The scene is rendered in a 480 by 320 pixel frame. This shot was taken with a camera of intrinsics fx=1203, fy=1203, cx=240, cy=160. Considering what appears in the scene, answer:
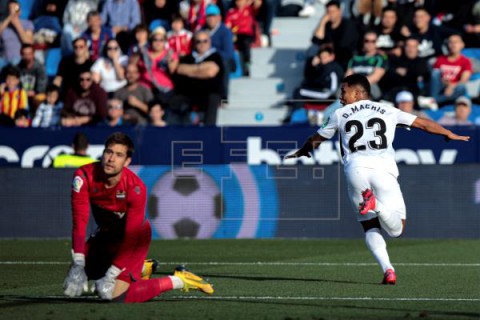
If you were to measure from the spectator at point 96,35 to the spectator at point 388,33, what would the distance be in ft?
17.2

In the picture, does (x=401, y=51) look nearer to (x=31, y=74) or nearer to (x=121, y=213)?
(x=31, y=74)

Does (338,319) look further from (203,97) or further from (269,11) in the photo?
(269,11)

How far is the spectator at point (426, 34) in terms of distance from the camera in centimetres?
2266

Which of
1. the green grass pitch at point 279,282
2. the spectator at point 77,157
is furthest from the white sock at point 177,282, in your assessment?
the spectator at point 77,157

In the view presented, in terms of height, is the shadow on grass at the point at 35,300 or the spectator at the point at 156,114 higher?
the spectator at the point at 156,114

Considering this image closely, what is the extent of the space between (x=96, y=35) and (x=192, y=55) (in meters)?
2.19

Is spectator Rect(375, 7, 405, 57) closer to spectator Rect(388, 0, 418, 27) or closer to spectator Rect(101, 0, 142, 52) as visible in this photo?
spectator Rect(388, 0, 418, 27)

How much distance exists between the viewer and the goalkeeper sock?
9938 millimetres

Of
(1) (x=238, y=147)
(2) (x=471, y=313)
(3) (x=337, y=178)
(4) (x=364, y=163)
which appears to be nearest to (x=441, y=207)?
(3) (x=337, y=178)

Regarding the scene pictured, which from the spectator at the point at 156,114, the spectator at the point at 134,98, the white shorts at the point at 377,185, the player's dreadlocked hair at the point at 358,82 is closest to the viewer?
the white shorts at the point at 377,185

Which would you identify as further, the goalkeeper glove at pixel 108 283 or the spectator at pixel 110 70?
the spectator at pixel 110 70

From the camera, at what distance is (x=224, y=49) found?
2267 cm

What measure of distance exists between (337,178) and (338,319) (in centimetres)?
983

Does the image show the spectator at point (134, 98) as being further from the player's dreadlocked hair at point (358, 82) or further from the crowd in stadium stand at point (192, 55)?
the player's dreadlocked hair at point (358, 82)
